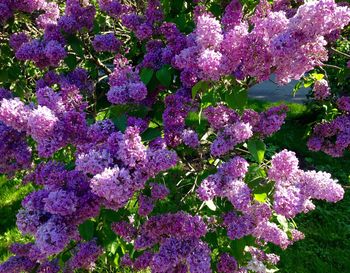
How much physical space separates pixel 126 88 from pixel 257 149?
2.28 feet

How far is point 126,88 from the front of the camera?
7.07 ft

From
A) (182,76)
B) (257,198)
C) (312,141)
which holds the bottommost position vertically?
(312,141)

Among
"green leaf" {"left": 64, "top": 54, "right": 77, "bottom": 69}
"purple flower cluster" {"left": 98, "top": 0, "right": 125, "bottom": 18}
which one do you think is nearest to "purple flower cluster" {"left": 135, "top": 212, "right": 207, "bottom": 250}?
"green leaf" {"left": 64, "top": 54, "right": 77, "bottom": 69}

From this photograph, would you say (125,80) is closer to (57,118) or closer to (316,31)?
(57,118)

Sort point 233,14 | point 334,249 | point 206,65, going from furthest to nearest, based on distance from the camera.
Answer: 1. point 334,249
2. point 233,14
3. point 206,65

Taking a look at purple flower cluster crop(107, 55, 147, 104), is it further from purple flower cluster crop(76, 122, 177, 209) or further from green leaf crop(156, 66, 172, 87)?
purple flower cluster crop(76, 122, 177, 209)

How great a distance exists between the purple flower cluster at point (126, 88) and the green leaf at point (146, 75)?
0.03m

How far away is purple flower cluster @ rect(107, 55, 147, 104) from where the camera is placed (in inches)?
83.4

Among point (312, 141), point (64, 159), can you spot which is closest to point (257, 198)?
point (312, 141)

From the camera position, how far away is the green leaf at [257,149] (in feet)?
7.03

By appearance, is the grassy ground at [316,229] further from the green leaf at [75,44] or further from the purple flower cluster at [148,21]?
the green leaf at [75,44]

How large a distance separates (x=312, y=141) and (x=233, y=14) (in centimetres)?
110

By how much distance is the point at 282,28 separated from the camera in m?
1.91

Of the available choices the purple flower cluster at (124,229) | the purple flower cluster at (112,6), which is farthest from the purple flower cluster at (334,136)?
the purple flower cluster at (112,6)
